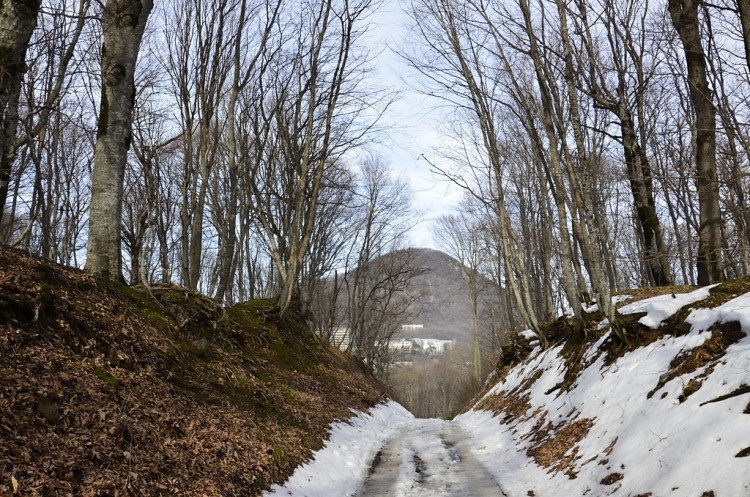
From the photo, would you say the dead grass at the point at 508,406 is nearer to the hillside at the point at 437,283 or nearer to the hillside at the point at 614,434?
the hillside at the point at 614,434

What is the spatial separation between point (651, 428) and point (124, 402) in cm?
572

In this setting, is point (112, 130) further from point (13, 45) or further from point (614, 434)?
point (614, 434)

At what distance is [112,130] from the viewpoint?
6.84 m

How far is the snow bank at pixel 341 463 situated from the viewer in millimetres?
5770

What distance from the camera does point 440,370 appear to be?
84.3 meters

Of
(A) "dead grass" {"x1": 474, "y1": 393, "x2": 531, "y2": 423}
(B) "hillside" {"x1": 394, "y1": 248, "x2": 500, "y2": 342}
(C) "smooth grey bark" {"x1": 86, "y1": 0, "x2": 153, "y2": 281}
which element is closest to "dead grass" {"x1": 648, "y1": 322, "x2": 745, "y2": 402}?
(A) "dead grass" {"x1": 474, "y1": 393, "x2": 531, "y2": 423}

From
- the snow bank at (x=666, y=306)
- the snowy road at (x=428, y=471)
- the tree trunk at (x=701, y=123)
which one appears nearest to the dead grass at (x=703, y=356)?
the snow bank at (x=666, y=306)

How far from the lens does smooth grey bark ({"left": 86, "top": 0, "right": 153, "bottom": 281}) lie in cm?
677

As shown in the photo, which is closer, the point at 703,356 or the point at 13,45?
the point at 13,45

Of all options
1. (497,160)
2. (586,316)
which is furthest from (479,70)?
(586,316)

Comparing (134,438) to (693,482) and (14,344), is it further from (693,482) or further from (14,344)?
(693,482)

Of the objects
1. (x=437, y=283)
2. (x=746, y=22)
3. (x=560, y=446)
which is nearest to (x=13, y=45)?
(x=560, y=446)

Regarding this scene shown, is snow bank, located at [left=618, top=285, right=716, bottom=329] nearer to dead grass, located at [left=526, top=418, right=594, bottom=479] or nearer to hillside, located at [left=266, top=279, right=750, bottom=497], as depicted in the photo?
hillside, located at [left=266, top=279, right=750, bottom=497]

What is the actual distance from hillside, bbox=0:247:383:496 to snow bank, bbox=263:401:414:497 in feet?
0.69
